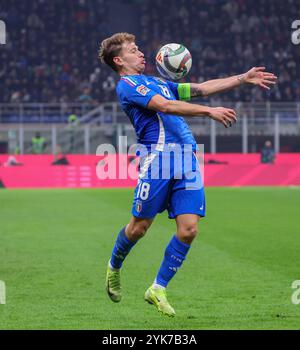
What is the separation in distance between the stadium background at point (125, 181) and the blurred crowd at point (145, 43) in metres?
0.07

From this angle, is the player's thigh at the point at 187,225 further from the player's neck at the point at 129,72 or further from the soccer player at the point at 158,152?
the player's neck at the point at 129,72

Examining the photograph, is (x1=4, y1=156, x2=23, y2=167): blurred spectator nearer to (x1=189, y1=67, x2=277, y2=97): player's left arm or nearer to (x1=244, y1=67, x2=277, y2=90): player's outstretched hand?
(x1=189, y1=67, x2=277, y2=97): player's left arm

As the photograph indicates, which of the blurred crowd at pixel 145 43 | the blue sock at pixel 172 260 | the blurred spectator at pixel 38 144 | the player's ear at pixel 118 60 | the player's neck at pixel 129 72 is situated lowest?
the blurred spectator at pixel 38 144

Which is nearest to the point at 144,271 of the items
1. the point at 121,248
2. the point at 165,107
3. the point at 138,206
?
the point at 121,248

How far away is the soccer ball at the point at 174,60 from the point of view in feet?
26.8

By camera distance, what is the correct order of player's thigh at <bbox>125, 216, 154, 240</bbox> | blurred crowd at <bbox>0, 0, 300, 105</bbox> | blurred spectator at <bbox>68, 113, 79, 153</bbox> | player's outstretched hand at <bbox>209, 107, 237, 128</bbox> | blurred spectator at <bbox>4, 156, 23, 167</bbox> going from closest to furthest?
player's outstretched hand at <bbox>209, 107, 237, 128</bbox>, player's thigh at <bbox>125, 216, 154, 240</bbox>, blurred spectator at <bbox>4, 156, 23, 167</bbox>, blurred spectator at <bbox>68, 113, 79, 153</bbox>, blurred crowd at <bbox>0, 0, 300, 105</bbox>

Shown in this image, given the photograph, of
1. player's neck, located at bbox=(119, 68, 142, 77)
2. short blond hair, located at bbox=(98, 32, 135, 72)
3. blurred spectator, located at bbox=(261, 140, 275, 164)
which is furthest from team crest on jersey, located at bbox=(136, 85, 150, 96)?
blurred spectator, located at bbox=(261, 140, 275, 164)

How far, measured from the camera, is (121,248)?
27.4 feet

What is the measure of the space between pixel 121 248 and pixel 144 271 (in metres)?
2.36

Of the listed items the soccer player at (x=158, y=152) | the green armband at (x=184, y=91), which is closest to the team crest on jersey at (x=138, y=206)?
the soccer player at (x=158, y=152)

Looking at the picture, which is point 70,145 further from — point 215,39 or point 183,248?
point 183,248

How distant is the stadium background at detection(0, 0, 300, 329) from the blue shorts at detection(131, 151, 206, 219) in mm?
922

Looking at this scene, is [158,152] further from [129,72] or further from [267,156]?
[267,156]

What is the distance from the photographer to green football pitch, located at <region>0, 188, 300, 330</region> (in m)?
7.49
